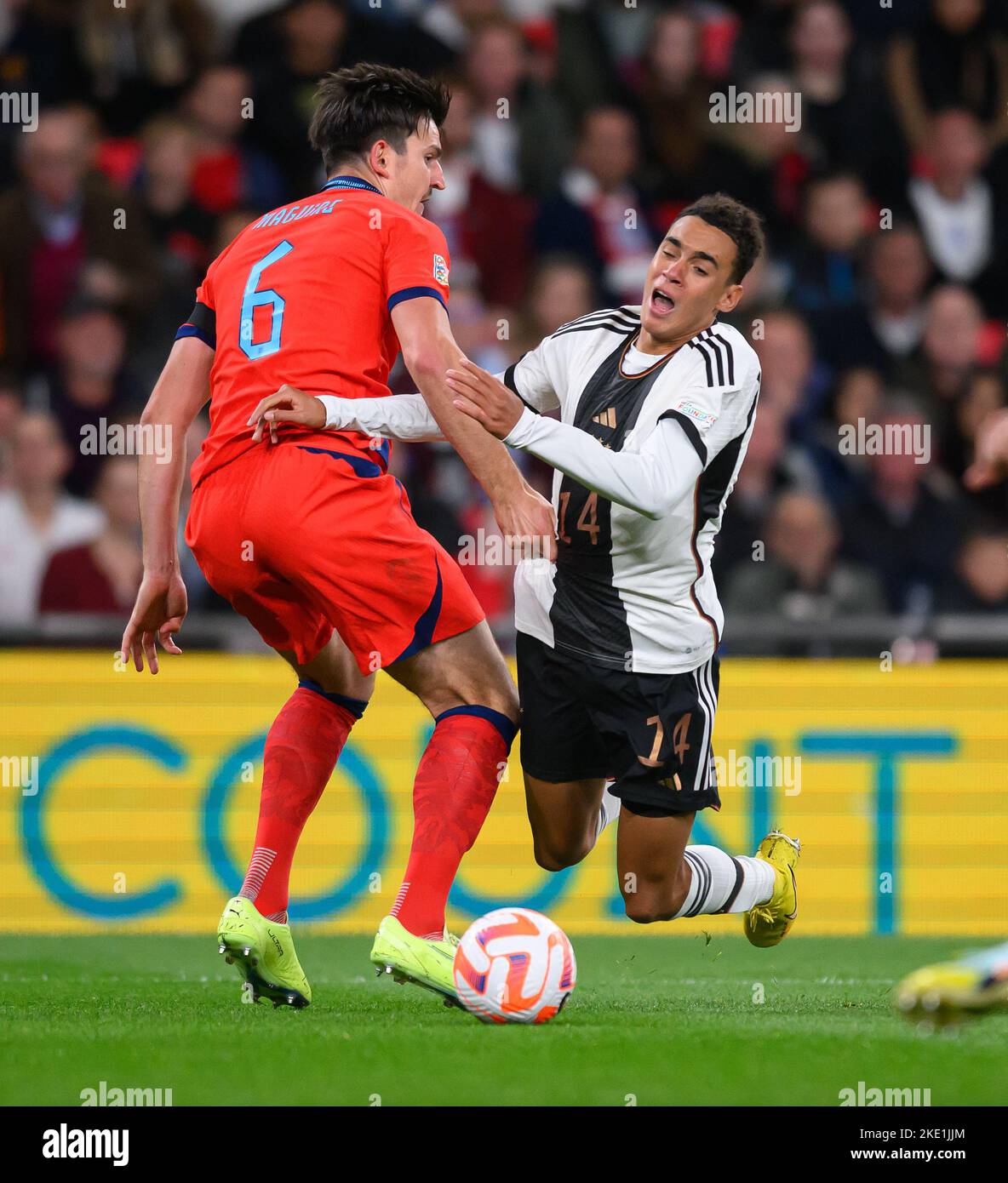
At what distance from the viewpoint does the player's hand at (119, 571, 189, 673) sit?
474 centimetres

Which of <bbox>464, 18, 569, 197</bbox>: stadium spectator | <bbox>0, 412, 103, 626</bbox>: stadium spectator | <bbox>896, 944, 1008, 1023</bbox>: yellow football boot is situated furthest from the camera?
<bbox>464, 18, 569, 197</bbox>: stadium spectator

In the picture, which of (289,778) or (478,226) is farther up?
(478,226)

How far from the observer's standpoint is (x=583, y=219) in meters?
9.40

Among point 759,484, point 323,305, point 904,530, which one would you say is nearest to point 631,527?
point 323,305

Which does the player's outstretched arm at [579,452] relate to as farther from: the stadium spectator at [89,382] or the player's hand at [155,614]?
the stadium spectator at [89,382]

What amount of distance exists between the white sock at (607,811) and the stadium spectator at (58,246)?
462 centimetres

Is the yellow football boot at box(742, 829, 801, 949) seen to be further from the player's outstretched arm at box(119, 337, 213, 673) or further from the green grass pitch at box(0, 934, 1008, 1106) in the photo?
the player's outstretched arm at box(119, 337, 213, 673)

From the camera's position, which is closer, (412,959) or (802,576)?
(412,959)

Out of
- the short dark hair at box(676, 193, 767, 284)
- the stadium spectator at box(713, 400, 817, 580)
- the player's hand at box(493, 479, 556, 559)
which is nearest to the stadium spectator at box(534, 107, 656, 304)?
the stadium spectator at box(713, 400, 817, 580)

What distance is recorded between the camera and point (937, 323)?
9.43 meters

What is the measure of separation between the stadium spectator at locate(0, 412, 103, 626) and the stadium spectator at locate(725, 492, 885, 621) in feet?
9.89

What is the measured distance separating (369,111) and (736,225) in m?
1.05

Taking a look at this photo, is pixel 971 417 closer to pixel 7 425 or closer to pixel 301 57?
→ pixel 301 57

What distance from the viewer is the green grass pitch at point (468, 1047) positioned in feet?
11.5
